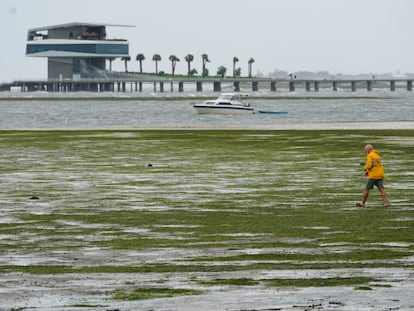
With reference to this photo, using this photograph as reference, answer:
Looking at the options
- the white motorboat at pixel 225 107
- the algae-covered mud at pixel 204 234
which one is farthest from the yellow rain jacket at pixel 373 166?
the white motorboat at pixel 225 107

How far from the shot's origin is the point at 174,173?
39.3 m

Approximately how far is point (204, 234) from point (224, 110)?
328ft

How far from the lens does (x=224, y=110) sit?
406 feet

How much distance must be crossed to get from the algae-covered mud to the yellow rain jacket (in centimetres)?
80

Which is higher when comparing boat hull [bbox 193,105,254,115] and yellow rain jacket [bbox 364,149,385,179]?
yellow rain jacket [bbox 364,149,385,179]

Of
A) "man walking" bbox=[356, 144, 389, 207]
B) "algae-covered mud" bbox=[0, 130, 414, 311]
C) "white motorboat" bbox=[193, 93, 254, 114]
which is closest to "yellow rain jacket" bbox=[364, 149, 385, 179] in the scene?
"man walking" bbox=[356, 144, 389, 207]

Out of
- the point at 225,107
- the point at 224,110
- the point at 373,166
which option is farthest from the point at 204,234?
the point at 224,110

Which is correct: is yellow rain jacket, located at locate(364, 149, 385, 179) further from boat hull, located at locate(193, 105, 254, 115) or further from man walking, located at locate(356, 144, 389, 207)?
boat hull, located at locate(193, 105, 254, 115)

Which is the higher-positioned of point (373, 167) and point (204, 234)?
point (373, 167)

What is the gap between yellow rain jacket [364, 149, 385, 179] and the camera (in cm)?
2766

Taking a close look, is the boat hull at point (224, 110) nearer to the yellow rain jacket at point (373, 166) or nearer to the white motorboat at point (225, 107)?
the white motorboat at point (225, 107)

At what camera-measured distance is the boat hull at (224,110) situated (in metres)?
123

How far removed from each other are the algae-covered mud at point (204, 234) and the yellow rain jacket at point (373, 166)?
2.64ft

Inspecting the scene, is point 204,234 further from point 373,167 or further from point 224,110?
point 224,110
